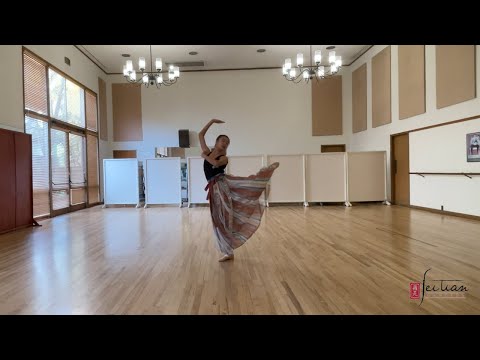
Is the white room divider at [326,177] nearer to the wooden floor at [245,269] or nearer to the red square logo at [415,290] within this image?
the wooden floor at [245,269]

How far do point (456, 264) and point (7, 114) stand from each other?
799 cm

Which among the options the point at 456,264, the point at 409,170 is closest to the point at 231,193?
the point at 456,264

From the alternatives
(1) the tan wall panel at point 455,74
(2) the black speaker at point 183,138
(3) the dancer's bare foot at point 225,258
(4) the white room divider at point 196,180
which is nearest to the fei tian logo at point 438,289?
(3) the dancer's bare foot at point 225,258

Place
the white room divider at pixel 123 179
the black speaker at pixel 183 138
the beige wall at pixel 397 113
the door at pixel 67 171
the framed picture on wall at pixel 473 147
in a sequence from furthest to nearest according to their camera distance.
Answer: the black speaker at pixel 183 138 < the white room divider at pixel 123 179 < the door at pixel 67 171 < the beige wall at pixel 397 113 < the framed picture on wall at pixel 473 147

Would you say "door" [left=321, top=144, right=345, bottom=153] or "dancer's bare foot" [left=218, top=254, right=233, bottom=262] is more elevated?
"door" [left=321, top=144, right=345, bottom=153]

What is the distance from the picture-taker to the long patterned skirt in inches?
147

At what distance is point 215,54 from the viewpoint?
37.2 feet

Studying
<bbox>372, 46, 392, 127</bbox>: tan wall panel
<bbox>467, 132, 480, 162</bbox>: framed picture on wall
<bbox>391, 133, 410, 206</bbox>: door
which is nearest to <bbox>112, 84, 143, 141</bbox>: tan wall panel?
<bbox>372, 46, 392, 127</bbox>: tan wall panel

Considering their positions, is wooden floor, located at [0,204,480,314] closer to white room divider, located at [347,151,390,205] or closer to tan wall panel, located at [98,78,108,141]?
white room divider, located at [347,151,390,205]

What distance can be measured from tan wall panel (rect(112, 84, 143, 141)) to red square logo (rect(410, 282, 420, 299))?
1171 cm

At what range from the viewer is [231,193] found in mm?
3789

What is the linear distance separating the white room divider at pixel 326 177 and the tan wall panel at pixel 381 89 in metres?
1.88

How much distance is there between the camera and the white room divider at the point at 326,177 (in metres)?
9.69
